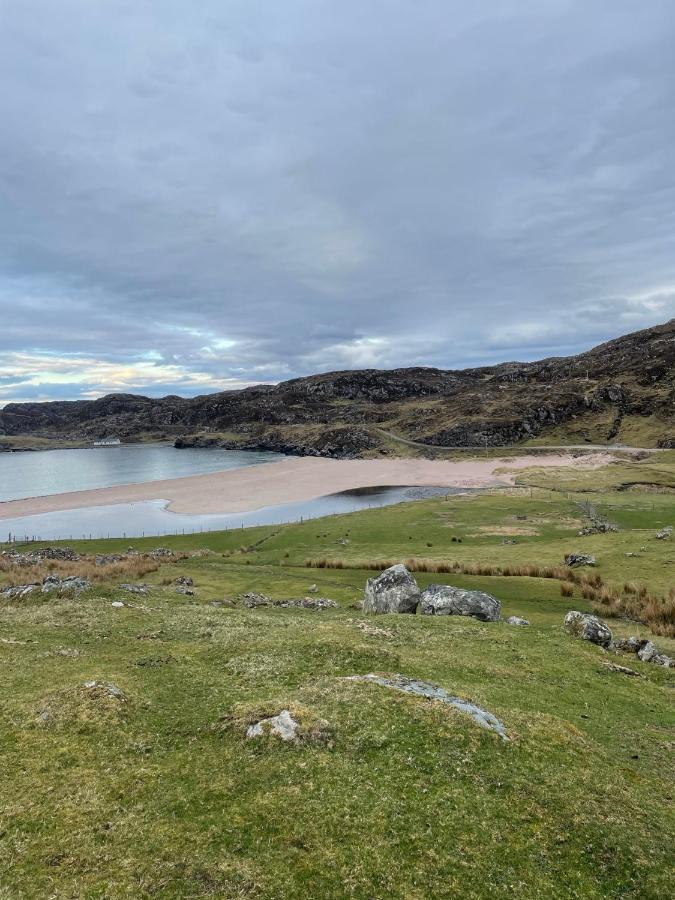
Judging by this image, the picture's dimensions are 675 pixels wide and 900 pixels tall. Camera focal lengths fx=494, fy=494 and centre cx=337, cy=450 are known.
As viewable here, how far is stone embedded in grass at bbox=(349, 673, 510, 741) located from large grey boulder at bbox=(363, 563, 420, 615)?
14203 millimetres

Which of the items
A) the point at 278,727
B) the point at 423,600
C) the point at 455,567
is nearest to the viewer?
the point at 278,727

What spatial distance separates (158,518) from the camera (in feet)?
331

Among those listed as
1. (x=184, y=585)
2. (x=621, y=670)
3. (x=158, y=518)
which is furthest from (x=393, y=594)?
(x=158, y=518)

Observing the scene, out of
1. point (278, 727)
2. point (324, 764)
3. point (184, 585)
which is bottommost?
point (184, 585)

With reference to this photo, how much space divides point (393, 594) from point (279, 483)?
115 m

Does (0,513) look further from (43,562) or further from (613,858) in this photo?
(613,858)

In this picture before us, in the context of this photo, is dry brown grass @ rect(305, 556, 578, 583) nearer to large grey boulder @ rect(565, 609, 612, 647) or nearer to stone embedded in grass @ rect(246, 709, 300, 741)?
large grey boulder @ rect(565, 609, 612, 647)

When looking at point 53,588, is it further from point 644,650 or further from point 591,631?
point 644,650

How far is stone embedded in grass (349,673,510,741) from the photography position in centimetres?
1373

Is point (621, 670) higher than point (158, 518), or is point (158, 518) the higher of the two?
point (621, 670)

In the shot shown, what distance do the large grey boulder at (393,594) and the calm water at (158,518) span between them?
59138 millimetres

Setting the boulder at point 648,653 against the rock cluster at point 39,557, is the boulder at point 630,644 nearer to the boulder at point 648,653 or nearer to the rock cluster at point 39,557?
the boulder at point 648,653

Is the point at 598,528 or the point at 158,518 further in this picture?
the point at 158,518

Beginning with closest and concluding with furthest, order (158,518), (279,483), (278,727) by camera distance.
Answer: (278,727), (158,518), (279,483)
